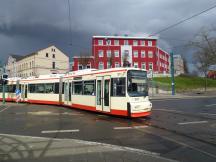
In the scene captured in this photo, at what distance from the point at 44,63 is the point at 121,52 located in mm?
27604

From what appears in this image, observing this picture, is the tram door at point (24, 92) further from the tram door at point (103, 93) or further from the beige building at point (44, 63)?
the beige building at point (44, 63)

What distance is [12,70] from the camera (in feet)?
341

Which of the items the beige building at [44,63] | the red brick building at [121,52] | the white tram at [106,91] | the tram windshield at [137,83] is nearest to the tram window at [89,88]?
the white tram at [106,91]

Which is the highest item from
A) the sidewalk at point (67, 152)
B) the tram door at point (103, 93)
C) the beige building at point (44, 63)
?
the beige building at point (44, 63)

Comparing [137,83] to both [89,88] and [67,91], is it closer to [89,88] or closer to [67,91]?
[89,88]

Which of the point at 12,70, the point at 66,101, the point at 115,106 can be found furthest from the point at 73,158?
the point at 12,70

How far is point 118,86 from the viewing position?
48.5ft

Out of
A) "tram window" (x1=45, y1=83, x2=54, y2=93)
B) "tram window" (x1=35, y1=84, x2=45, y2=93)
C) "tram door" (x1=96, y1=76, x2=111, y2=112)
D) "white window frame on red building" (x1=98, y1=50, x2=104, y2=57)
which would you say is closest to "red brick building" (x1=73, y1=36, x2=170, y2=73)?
"white window frame on red building" (x1=98, y1=50, x2=104, y2=57)

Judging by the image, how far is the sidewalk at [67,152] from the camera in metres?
6.55

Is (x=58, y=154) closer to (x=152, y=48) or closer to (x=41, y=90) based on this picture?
(x=41, y=90)

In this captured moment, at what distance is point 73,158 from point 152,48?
74468 mm

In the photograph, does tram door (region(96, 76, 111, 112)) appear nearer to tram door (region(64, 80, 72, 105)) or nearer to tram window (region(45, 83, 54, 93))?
tram door (region(64, 80, 72, 105))

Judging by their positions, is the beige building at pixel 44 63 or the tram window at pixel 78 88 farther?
the beige building at pixel 44 63

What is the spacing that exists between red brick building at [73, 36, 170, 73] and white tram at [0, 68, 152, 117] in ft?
157
